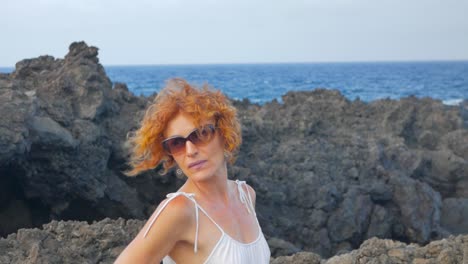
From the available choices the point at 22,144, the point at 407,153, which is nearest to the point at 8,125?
the point at 22,144

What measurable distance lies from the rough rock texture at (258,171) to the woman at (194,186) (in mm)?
4523

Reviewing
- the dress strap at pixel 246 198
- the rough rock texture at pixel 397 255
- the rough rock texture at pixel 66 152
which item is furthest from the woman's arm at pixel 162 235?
the rough rock texture at pixel 66 152

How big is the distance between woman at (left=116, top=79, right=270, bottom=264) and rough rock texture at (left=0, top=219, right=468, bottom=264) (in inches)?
72.6

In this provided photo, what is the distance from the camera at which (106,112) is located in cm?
870

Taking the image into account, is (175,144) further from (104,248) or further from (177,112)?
(104,248)

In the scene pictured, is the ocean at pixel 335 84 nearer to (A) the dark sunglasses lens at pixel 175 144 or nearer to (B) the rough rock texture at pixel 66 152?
(A) the dark sunglasses lens at pixel 175 144

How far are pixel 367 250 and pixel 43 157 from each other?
4.11m

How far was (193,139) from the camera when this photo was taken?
2.44 m

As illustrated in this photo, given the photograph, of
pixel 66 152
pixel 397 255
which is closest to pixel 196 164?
pixel 397 255

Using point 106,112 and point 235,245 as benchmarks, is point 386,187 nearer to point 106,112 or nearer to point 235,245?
point 106,112

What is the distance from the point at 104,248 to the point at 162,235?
230 centimetres

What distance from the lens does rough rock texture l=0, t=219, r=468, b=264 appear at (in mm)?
4168

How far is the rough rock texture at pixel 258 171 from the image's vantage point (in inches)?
289

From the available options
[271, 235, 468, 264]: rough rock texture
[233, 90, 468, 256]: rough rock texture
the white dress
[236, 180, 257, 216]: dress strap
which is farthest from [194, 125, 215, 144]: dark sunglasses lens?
[233, 90, 468, 256]: rough rock texture
